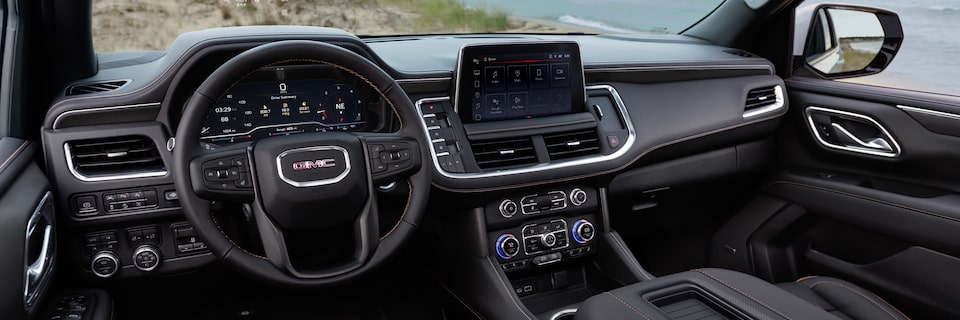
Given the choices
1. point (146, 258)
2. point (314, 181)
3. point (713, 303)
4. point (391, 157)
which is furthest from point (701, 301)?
point (146, 258)

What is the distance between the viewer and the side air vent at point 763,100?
2.94m

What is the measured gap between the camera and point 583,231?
2660mm

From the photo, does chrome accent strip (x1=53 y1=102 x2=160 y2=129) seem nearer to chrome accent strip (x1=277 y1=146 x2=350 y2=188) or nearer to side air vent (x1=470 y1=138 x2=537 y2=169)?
chrome accent strip (x1=277 y1=146 x2=350 y2=188)

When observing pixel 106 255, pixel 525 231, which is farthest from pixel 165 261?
pixel 525 231

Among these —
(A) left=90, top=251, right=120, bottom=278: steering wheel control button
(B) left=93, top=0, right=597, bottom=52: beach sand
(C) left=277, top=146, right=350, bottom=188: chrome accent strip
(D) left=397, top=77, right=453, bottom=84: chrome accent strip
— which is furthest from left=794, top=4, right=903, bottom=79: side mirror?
(A) left=90, top=251, right=120, bottom=278: steering wheel control button

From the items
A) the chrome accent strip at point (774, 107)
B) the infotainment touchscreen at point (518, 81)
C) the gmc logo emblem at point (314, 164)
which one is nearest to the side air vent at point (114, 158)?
the gmc logo emblem at point (314, 164)

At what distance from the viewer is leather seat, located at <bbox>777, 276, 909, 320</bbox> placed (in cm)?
209

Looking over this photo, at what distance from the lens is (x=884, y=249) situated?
261 centimetres

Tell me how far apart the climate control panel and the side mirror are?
1292 millimetres

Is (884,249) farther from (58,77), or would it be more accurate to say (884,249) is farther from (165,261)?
(58,77)

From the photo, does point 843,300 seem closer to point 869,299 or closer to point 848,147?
point 869,299

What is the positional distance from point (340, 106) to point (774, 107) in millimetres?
1823

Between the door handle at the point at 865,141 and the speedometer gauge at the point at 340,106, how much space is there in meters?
1.91

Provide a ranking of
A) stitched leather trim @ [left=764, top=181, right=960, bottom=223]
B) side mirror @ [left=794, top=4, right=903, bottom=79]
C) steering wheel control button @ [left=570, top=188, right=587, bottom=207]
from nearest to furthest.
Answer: stitched leather trim @ [left=764, top=181, right=960, bottom=223] → steering wheel control button @ [left=570, top=188, right=587, bottom=207] → side mirror @ [left=794, top=4, right=903, bottom=79]
